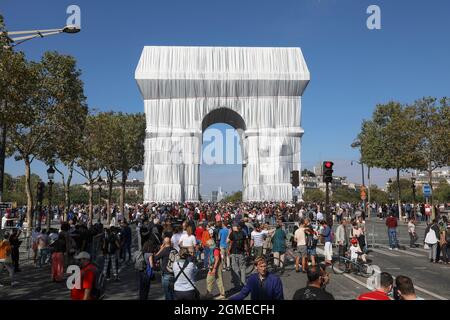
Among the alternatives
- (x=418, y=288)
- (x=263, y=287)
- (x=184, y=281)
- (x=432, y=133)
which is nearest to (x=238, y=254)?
(x=184, y=281)

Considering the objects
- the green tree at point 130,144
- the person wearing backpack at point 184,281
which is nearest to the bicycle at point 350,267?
the person wearing backpack at point 184,281

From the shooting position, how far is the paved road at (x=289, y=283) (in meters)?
9.88

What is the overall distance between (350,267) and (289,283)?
2.74m

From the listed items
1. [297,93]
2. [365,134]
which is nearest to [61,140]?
[297,93]

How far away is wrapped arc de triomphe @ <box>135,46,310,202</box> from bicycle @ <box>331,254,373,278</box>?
34453 mm

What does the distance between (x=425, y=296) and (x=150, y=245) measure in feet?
19.4

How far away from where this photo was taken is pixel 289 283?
10.9 metres

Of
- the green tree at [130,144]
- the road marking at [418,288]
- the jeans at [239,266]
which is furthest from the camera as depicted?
the green tree at [130,144]

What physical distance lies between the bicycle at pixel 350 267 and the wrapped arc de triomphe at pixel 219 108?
3445cm

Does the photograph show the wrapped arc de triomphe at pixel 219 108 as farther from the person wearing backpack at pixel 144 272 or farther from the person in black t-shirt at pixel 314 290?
the person in black t-shirt at pixel 314 290

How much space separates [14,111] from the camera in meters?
15.6

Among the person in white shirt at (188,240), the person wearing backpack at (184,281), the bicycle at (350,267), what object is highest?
the person in white shirt at (188,240)

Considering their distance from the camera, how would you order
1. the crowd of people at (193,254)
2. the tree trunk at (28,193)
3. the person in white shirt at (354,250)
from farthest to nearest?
the tree trunk at (28,193) < the person in white shirt at (354,250) < the crowd of people at (193,254)

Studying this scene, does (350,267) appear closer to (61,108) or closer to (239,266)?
(239,266)
